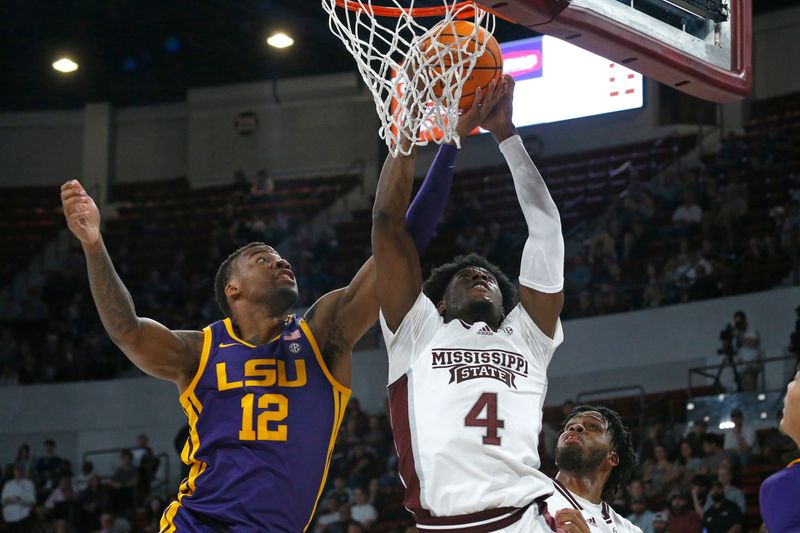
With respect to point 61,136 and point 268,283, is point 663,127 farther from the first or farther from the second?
point 268,283

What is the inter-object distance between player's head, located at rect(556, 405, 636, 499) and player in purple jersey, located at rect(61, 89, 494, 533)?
144 cm

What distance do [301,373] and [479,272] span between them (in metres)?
0.82

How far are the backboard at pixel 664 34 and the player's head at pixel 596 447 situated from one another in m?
1.78

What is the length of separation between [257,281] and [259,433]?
2.39ft

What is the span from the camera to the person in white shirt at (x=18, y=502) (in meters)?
15.1

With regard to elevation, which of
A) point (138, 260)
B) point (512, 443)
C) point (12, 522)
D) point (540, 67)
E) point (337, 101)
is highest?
point (337, 101)

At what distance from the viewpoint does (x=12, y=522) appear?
49.4 ft

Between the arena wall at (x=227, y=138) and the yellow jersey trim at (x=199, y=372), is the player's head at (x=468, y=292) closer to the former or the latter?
the yellow jersey trim at (x=199, y=372)

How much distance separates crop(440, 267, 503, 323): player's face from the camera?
483 centimetres

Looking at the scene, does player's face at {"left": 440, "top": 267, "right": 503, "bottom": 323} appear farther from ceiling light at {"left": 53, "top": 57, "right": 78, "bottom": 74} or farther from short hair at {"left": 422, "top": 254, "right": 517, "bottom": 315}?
ceiling light at {"left": 53, "top": 57, "right": 78, "bottom": 74}

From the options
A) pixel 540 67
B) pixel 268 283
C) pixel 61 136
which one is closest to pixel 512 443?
pixel 268 283

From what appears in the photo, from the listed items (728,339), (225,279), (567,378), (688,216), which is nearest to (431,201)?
(225,279)

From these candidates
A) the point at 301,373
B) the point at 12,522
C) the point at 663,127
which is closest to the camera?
the point at 301,373

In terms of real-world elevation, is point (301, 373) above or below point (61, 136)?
below
